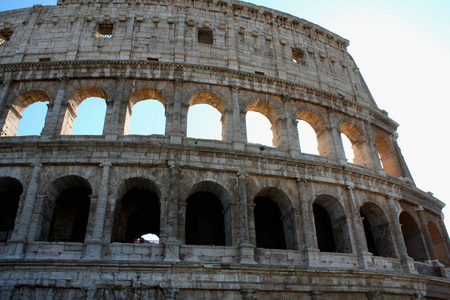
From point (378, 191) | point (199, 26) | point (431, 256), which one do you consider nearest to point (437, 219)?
point (431, 256)

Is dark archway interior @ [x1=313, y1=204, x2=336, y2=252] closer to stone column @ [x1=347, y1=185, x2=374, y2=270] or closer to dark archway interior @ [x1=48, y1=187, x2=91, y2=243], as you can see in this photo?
stone column @ [x1=347, y1=185, x2=374, y2=270]

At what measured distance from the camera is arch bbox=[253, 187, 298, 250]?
1320 cm

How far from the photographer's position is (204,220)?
13.8 meters

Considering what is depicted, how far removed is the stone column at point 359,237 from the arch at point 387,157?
17.0 ft

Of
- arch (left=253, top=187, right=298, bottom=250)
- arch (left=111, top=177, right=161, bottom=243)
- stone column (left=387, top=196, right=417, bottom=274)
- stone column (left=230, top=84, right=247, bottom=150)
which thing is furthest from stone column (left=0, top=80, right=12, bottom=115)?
stone column (left=387, top=196, right=417, bottom=274)

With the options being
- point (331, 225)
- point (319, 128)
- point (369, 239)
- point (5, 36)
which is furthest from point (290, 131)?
point (5, 36)

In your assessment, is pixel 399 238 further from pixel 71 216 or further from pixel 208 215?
pixel 71 216

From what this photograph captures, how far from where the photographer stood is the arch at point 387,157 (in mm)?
18141

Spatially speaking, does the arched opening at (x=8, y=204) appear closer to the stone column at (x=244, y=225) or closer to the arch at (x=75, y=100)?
the arch at (x=75, y=100)

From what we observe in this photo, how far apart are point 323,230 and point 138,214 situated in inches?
306

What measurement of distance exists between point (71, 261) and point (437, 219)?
1719cm

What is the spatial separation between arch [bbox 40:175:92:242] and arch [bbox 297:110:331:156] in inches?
388

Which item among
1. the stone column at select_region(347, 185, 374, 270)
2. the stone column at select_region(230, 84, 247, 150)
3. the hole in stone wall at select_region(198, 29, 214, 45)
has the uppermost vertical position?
the hole in stone wall at select_region(198, 29, 214, 45)

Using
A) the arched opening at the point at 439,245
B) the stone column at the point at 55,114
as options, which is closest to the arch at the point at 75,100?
the stone column at the point at 55,114
